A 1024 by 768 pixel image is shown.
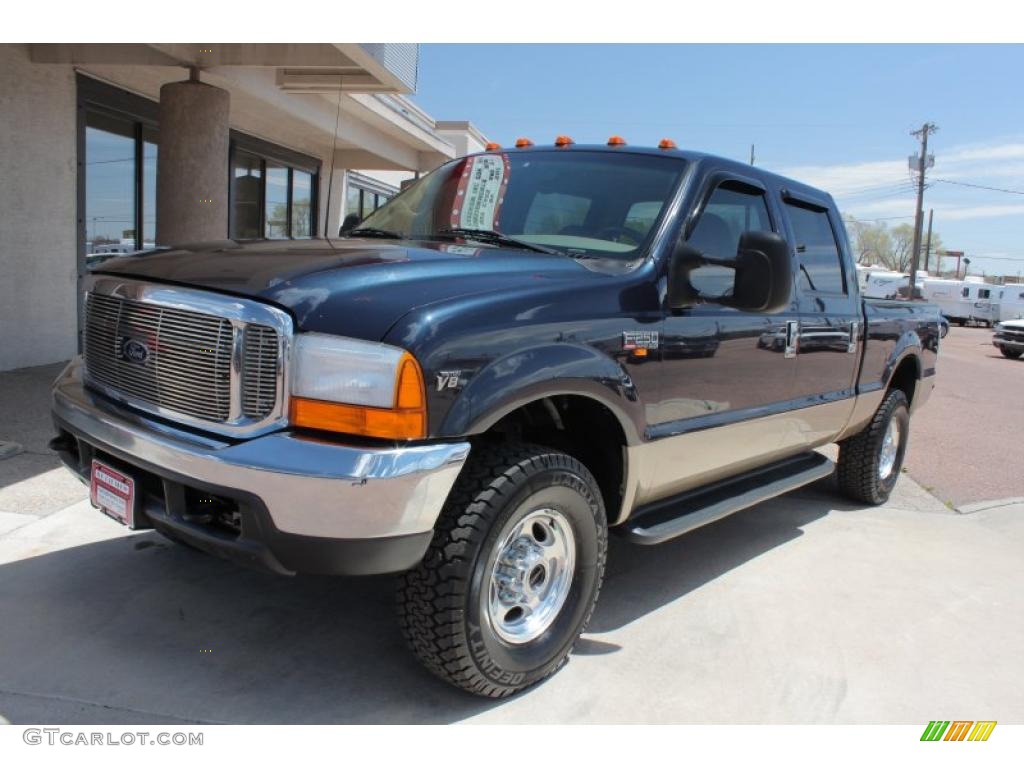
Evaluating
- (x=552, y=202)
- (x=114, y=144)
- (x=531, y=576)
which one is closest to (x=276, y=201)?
(x=114, y=144)

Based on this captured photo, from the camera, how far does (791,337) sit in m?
4.23

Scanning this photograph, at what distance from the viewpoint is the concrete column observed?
326 inches

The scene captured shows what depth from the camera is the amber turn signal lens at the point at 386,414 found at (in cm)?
238

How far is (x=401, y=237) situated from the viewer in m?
3.81

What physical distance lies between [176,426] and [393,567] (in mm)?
845

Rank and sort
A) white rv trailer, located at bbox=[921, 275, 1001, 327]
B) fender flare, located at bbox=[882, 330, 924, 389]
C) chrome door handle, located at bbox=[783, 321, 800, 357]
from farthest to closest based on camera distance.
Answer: white rv trailer, located at bbox=[921, 275, 1001, 327] → fender flare, located at bbox=[882, 330, 924, 389] → chrome door handle, located at bbox=[783, 321, 800, 357]

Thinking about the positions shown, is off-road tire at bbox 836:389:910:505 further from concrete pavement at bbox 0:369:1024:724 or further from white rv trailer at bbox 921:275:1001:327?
white rv trailer at bbox 921:275:1001:327

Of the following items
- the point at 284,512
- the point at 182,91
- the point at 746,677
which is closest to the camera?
the point at 284,512

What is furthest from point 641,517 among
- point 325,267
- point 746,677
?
point 325,267

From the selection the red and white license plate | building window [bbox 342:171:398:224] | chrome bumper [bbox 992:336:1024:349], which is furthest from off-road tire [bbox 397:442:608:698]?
chrome bumper [bbox 992:336:1024:349]

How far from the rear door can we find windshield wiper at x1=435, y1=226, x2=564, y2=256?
166 centimetres

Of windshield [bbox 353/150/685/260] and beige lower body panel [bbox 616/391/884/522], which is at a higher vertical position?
windshield [bbox 353/150/685/260]
